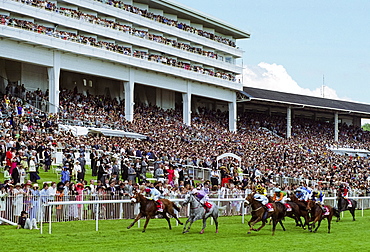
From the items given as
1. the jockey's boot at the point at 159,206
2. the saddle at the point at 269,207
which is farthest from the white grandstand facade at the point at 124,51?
the saddle at the point at 269,207

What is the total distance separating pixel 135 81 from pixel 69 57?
7105mm

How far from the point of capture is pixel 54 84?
36.9m

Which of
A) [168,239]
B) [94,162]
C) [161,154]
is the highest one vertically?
[161,154]

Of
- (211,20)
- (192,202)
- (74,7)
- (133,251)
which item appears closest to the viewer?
(133,251)

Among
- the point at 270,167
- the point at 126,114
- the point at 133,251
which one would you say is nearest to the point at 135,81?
the point at 126,114

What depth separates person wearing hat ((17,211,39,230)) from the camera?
47.8ft

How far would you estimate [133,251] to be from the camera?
37.9 ft

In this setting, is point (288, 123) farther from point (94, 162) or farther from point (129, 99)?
point (94, 162)

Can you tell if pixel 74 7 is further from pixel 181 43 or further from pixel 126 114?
pixel 181 43

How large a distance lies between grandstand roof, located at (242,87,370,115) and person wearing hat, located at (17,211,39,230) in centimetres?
4024

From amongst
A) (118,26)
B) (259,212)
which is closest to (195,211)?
(259,212)

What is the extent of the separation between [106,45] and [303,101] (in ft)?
75.8

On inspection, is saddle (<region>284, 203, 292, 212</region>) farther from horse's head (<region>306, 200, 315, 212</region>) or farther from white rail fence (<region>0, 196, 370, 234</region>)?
white rail fence (<region>0, 196, 370, 234</region>)

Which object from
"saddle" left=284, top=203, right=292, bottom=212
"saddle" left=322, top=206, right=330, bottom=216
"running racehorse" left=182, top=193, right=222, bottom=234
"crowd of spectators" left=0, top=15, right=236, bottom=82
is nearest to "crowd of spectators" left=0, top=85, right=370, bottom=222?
"running racehorse" left=182, top=193, right=222, bottom=234
